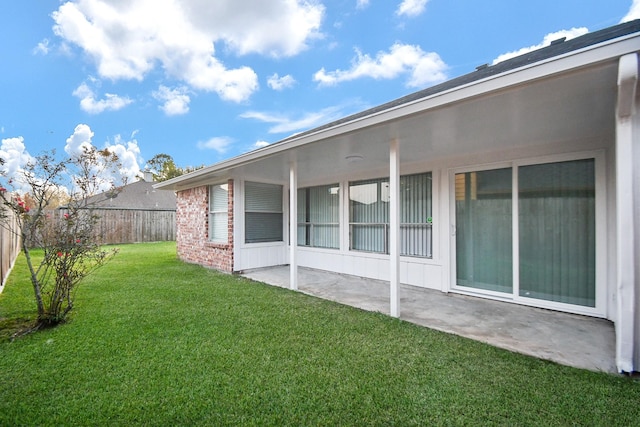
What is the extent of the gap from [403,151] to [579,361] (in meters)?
3.35

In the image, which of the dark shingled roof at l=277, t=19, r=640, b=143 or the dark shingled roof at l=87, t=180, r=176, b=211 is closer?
the dark shingled roof at l=277, t=19, r=640, b=143

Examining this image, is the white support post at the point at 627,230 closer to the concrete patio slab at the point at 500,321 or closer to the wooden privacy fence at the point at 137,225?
the concrete patio slab at the point at 500,321

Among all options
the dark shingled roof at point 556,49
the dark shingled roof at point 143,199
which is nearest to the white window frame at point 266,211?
the dark shingled roof at point 556,49

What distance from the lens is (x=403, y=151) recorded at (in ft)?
15.8

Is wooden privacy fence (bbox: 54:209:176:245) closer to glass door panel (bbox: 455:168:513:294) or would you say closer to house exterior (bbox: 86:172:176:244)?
house exterior (bbox: 86:172:176:244)

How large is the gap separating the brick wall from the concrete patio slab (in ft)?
6.88

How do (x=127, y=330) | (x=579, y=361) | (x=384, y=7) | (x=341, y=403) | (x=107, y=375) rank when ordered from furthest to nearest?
(x=384, y=7) → (x=127, y=330) → (x=579, y=361) → (x=107, y=375) → (x=341, y=403)

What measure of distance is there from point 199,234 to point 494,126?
24.4ft

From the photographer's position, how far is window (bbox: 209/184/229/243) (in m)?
7.39

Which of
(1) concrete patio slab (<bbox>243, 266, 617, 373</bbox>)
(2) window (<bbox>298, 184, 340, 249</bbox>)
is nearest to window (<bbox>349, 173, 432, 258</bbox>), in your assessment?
(2) window (<bbox>298, 184, 340, 249</bbox>)

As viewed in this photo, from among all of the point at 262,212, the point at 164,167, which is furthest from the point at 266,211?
the point at 164,167

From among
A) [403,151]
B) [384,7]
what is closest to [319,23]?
[384,7]

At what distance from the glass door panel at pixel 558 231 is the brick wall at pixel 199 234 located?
5847 mm

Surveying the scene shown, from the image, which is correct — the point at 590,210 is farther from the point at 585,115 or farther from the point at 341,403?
the point at 341,403
